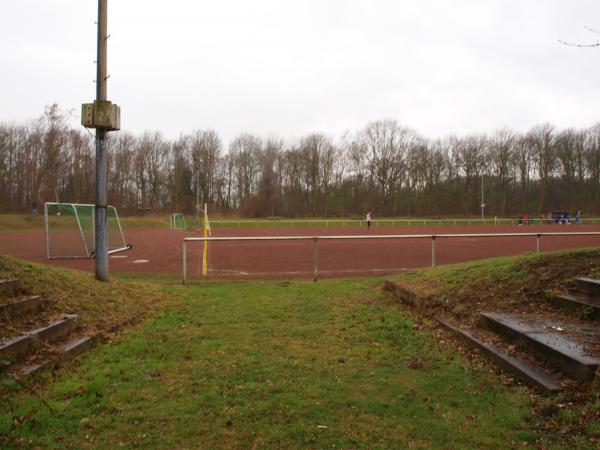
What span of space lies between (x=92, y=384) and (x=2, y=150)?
74.4 m

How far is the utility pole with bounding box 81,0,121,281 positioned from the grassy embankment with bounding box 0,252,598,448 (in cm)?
178

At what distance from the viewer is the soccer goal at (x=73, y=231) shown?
1505cm

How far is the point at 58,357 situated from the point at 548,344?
176 inches

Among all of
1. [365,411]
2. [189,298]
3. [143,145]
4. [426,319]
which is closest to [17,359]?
[365,411]

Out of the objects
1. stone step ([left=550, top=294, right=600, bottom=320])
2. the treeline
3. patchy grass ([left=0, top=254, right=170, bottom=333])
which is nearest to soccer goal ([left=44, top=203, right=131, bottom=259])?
patchy grass ([left=0, top=254, right=170, bottom=333])

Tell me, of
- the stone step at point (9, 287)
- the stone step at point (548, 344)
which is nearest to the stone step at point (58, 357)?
the stone step at point (9, 287)

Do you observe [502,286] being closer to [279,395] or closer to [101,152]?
[279,395]

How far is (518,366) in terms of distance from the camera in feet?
12.7

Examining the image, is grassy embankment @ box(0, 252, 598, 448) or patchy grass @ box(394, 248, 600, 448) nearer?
grassy embankment @ box(0, 252, 598, 448)

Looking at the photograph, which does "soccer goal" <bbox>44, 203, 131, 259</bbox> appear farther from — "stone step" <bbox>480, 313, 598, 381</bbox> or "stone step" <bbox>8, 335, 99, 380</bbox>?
"stone step" <bbox>480, 313, 598, 381</bbox>

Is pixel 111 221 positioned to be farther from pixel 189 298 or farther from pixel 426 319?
pixel 426 319

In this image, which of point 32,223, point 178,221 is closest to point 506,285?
point 178,221

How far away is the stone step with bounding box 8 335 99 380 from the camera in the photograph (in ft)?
12.3

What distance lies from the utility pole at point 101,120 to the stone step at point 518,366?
6.08 m
